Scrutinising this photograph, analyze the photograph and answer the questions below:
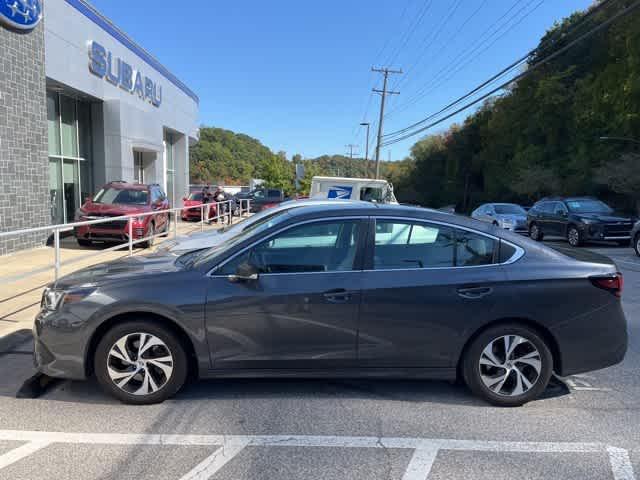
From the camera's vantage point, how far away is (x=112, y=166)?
18578mm

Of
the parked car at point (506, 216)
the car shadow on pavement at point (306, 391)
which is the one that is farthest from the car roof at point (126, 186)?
the parked car at point (506, 216)

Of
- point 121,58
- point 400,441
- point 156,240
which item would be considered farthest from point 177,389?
point 121,58

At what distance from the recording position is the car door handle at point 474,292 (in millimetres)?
3959

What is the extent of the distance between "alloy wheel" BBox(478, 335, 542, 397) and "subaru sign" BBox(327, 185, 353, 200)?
12971mm

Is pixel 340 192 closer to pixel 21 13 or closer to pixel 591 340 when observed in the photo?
pixel 21 13

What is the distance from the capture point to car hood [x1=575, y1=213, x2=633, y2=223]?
597 inches

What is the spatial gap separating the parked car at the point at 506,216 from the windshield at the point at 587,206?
Answer: 3033 mm

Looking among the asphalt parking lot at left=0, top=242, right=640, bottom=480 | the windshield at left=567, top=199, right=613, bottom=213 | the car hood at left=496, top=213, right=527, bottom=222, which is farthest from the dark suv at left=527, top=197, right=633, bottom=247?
the asphalt parking lot at left=0, top=242, right=640, bottom=480

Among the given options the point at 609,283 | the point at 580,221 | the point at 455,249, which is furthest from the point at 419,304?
the point at 580,221

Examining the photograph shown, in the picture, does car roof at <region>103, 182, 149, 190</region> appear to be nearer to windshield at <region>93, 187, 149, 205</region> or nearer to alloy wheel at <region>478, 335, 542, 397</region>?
windshield at <region>93, 187, 149, 205</region>

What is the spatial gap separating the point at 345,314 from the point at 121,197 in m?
11.3

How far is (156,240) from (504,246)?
1142 cm

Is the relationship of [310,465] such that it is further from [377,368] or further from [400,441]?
[377,368]

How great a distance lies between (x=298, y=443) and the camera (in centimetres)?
341
